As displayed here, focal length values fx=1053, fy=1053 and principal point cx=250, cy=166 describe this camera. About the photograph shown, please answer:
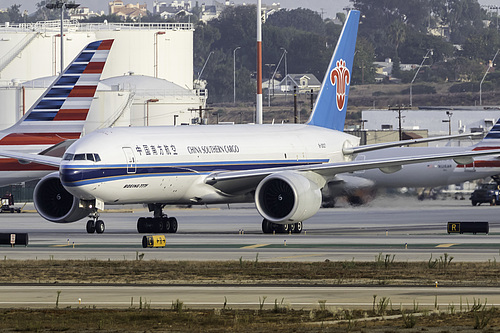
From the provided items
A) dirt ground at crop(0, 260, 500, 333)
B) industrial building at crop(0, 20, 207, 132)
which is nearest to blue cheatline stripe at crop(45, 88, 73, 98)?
dirt ground at crop(0, 260, 500, 333)

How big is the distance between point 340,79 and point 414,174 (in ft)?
52.3

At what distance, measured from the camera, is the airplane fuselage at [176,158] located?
4391 centimetres

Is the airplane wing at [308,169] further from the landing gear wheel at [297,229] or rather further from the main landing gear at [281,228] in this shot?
the landing gear wheel at [297,229]

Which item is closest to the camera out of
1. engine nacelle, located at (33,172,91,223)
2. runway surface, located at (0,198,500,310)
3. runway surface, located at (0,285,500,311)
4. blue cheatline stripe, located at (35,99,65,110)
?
runway surface, located at (0,285,500,311)

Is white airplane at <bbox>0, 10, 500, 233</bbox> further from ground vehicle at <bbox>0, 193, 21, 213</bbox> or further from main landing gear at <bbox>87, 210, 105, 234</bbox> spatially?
ground vehicle at <bbox>0, 193, 21, 213</bbox>

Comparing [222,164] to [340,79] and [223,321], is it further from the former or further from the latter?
[223,321]

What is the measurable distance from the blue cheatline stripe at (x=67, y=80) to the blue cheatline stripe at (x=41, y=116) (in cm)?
180

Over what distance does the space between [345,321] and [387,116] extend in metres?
135

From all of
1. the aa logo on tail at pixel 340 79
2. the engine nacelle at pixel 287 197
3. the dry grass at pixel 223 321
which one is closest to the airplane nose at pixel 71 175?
the engine nacelle at pixel 287 197

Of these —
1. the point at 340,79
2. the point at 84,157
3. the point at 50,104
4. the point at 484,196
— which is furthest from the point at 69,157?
the point at 484,196

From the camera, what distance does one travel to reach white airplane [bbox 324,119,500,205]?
58.3 meters

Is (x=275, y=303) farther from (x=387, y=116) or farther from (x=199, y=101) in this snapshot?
(x=387, y=116)

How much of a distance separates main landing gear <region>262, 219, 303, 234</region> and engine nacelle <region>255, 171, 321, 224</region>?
30.8 inches

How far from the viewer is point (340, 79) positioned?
2274 inches
